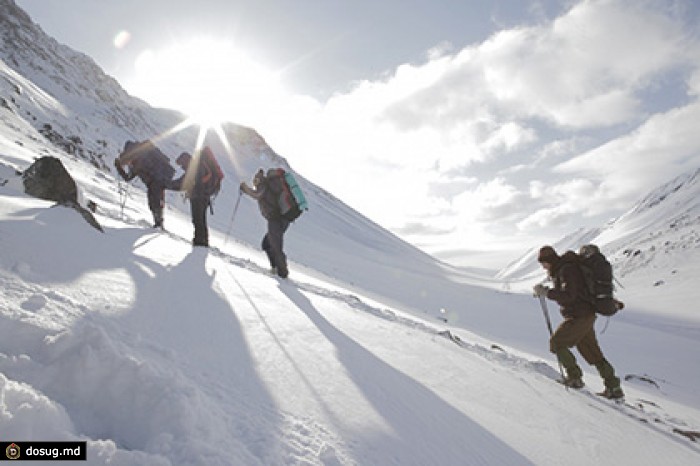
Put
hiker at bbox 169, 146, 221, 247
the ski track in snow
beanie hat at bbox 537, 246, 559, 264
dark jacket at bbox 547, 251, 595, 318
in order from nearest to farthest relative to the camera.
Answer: the ski track in snow, dark jacket at bbox 547, 251, 595, 318, beanie hat at bbox 537, 246, 559, 264, hiker at bbox 169, 146, 221, 247

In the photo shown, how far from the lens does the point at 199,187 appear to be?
27.7ft

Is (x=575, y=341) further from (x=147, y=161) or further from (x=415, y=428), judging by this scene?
(x=147, y=161)

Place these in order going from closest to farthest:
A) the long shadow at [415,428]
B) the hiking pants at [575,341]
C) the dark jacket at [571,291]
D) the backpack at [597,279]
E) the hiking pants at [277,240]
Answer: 1. the long shadow at [415,428]
2. the backpack at [597,279]
3. the dark jacket at [571,291]
4. the hiking pants at [575,341]
5. the hiking pants at [277,240]

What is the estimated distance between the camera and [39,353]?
1807mm

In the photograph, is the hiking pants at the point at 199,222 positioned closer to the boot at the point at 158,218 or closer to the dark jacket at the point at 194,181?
the dark jacket at the point at 194,181

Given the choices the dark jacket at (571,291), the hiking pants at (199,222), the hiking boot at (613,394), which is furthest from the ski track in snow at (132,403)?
the hiking pants at (199,222)

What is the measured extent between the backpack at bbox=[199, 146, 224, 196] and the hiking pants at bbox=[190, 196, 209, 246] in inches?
9.7

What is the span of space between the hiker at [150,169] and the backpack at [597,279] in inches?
329

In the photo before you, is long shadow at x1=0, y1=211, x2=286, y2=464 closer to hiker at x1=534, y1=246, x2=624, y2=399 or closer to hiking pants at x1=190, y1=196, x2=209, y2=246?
hiking pants at x1=190, y1=196, x2=209, y2=246

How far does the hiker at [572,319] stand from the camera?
5594mm

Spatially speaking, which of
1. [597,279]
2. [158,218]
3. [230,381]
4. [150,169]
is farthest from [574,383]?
[150,169]

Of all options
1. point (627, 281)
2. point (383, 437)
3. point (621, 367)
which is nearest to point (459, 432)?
point (383, 437)

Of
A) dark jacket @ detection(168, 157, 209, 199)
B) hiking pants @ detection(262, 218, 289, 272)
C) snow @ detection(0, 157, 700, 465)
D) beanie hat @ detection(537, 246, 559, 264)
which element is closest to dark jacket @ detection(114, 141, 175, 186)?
dark jacket @ detection(168, 157, 209, 199)

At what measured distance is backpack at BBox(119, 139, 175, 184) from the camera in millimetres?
9000
